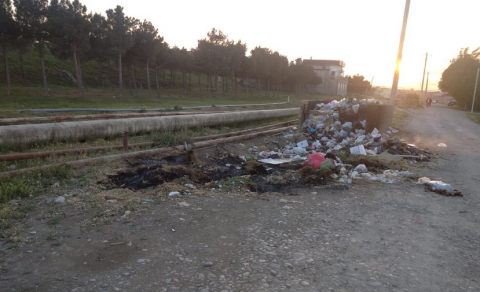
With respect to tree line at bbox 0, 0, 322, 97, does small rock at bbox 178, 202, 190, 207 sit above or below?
below

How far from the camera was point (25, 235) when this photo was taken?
353 centimetres

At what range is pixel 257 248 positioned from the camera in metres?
3.55

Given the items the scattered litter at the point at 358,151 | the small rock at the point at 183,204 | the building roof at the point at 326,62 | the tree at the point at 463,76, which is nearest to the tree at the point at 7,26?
the scattered litter at the point at 358,151

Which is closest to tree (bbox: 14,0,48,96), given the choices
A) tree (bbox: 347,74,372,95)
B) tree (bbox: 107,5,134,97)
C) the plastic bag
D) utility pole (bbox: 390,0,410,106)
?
tree (bbox: 107,5,134,97)

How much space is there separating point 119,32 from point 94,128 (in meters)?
25.1

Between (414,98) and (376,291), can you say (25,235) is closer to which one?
(376,291)

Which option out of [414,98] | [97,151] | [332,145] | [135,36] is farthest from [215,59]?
[97,151]

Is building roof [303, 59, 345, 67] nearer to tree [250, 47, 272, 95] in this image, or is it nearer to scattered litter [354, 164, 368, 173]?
tree [250, 47, 272, 95]

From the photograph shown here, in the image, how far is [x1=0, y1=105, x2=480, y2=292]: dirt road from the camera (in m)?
2.91

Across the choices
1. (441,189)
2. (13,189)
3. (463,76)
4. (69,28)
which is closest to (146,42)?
(69,28)

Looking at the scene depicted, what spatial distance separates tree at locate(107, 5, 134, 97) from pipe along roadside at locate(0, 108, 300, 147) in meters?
21.5

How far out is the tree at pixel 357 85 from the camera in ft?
272

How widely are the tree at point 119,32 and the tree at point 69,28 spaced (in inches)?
87.1

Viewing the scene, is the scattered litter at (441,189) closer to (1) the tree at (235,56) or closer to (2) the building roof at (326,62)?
(1) the tree at (235,56)
